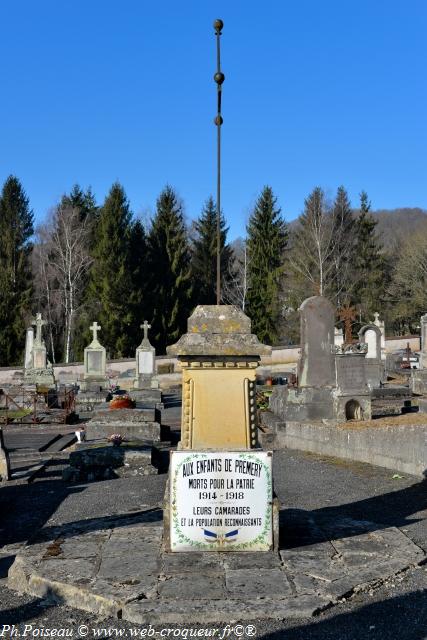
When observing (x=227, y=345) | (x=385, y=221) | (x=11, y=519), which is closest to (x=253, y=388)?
(x=227, y=345)

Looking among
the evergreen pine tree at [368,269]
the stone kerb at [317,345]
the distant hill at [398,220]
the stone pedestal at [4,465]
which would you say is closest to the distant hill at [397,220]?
the distant hill at [398,220]

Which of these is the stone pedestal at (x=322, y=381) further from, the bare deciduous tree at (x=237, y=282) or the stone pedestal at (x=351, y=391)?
the bare deciduous tree at (x=237, y=282)

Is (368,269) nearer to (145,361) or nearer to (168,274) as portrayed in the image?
(168,274)

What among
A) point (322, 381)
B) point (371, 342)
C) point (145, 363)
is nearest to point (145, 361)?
point (145, 363)

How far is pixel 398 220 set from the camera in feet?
281

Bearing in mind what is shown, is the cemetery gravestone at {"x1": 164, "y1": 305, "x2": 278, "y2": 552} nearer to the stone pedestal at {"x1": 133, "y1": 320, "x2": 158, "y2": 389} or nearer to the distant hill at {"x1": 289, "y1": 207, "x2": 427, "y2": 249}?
the stone pedestal at {"x1": 133, "y1": 320, "x2": 158, "y2": 389}

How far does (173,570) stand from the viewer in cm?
524

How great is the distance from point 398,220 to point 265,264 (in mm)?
Result: 41704

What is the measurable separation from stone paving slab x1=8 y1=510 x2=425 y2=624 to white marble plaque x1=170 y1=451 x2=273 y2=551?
0.49ft

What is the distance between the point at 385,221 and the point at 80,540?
84.4 metres

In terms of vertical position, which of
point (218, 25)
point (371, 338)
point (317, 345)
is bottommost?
point (317, 345)

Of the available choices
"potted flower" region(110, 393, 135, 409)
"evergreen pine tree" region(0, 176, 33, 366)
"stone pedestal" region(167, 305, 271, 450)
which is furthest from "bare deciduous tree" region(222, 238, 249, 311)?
"stone pedestal" region(167, 305, 271, 450)

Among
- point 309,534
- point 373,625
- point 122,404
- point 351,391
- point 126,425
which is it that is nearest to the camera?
point 373,625

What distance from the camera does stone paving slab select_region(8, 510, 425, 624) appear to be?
15.0ft
